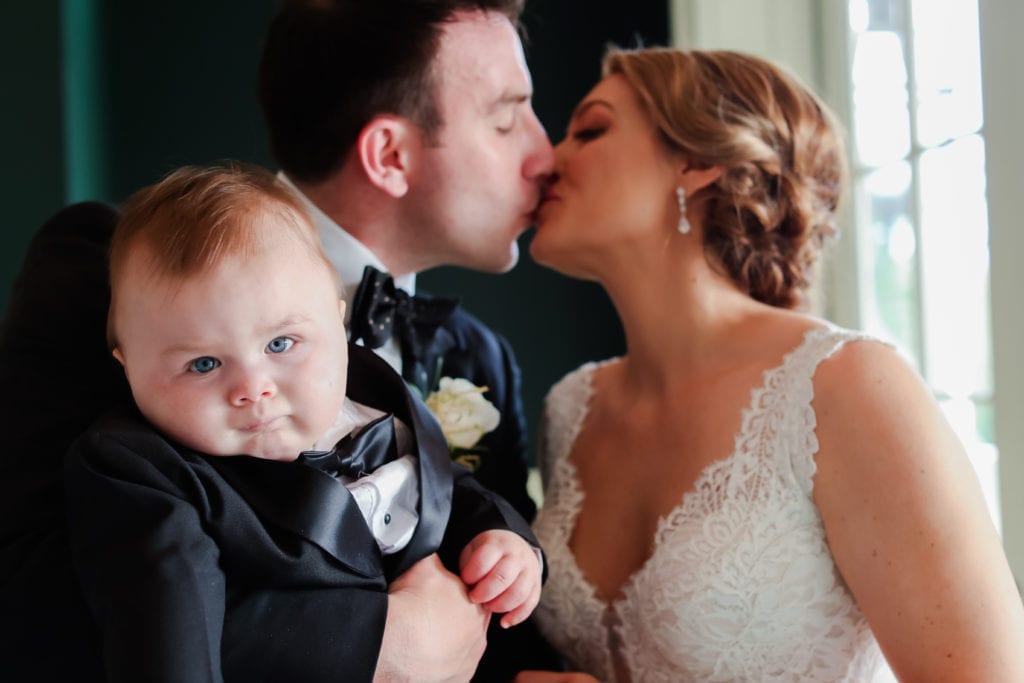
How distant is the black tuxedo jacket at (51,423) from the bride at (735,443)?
0.31 m

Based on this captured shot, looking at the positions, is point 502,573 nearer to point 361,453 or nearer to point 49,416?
point 361,453

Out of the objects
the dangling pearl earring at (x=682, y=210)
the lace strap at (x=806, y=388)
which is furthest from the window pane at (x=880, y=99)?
the lace strap at (x=806, y=388)

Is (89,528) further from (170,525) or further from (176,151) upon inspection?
(176,151)

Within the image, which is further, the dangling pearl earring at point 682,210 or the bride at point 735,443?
the dangling pearl earring at point 682,210

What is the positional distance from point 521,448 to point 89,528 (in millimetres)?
982

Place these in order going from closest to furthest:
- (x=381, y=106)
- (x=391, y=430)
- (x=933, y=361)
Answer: (x=391, y=430) < (x=381, y=106) < (x=933, y=361)

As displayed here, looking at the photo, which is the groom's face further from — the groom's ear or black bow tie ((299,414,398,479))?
black bow tie ((299,414,398,479))

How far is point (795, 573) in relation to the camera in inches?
59.5

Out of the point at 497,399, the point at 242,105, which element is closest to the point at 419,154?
the point at 497,399

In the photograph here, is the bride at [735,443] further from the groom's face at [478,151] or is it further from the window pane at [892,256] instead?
the window pane at [892,256]

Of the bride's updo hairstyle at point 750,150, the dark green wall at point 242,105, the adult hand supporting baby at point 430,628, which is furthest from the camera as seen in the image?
the dark green wall at point 242,105

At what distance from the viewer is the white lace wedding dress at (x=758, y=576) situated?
152cm

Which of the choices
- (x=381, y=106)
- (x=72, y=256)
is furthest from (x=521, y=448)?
(x=72, y=256)

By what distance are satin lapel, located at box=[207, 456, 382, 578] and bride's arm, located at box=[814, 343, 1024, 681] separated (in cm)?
71
